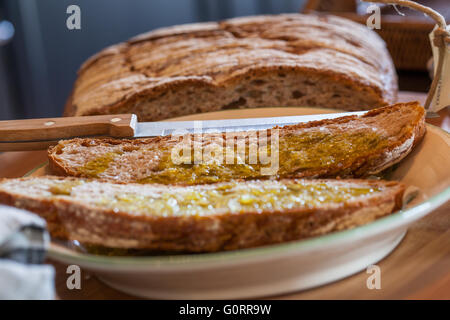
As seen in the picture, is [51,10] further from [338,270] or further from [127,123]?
[338,270]

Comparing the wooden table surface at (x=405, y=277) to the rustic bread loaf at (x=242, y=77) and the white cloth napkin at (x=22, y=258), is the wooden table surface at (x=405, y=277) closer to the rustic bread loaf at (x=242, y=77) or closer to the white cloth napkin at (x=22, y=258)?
the white cloth napkin at (x=22, y=258)

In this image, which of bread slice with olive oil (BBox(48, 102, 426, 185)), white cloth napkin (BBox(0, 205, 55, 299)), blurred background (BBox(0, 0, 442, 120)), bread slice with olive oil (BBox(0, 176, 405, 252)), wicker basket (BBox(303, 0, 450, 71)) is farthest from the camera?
blurred background (BBox(0, 0, 442, 120))

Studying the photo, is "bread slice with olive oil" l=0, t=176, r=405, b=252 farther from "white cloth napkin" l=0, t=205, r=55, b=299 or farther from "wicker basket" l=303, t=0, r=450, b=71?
"wicker basket" l=303, t=0, r=450, b=71

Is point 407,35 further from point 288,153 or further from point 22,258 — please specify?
point 22,258

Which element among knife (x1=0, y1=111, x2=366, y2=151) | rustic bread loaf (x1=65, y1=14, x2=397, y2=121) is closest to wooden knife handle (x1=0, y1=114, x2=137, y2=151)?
knife (x1=0, y1=111, x2=366, y2=151)

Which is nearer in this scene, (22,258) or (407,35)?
(22,258)

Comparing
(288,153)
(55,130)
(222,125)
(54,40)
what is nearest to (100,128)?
(55,130)

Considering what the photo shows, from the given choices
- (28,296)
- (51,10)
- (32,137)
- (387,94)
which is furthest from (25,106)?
(28,296)
